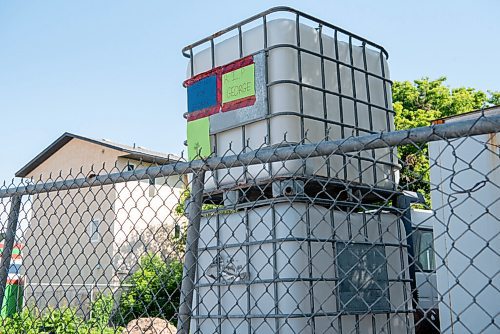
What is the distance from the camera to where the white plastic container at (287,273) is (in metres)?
2.74

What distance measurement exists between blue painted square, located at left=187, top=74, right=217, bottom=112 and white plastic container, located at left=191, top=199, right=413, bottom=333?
75 centimetres

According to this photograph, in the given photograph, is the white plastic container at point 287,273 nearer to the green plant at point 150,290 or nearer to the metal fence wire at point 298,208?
the metal fence wire at point 298,208

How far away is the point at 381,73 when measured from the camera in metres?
3.75

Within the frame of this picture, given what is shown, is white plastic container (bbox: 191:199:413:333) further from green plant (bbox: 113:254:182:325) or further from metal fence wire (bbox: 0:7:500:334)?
green plant (bbox: 113:254:182:325)

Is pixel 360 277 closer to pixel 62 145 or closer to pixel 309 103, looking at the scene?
pixel 309 103

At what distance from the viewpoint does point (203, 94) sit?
3543mm

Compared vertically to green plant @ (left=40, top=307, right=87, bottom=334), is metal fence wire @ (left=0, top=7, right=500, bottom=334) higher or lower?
higher

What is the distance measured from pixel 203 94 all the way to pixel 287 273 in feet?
4.34

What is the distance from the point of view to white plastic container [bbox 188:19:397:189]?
123 inches

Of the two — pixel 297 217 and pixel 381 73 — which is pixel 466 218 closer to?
pixel 297 217

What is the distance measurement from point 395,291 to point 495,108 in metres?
1.13

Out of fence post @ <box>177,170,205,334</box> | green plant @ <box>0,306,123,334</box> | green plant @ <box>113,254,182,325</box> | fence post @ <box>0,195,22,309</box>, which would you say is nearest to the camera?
fence post @ <box>177,170,205,334</box>

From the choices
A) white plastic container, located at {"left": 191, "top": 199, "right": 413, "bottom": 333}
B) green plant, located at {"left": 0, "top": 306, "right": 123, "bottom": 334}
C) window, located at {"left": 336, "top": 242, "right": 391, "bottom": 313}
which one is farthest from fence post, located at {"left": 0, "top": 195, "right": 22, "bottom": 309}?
window, located at {"left": 336, "top": 242, "right": 391, "bottom": 313}

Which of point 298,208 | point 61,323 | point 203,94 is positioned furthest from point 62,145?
point 298,208
